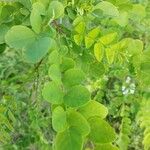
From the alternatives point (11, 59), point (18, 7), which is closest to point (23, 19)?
point (18, 7)

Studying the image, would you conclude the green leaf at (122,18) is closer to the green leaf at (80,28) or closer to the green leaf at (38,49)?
the green leaf at (80,28)

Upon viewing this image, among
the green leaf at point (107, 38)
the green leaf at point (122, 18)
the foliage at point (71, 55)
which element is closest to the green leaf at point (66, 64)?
the foliage at point (71, 55)

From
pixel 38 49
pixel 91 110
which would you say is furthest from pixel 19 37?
pixel 91 110

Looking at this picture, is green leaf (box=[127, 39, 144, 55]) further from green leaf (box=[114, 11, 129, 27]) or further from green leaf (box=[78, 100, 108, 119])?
green leaf (box=[78, 100, 108, 119])

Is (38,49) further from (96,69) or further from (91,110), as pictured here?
(96,69)

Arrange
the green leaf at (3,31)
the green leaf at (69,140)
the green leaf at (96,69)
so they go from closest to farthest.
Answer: the green leaf at (69,140)
the green leaf at (3,31)
the green leaf at (96,69)

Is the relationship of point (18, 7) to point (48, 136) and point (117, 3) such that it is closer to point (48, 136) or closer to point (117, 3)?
point (117, 3)

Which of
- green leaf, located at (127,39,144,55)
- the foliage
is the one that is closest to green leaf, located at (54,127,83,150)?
the foliage
